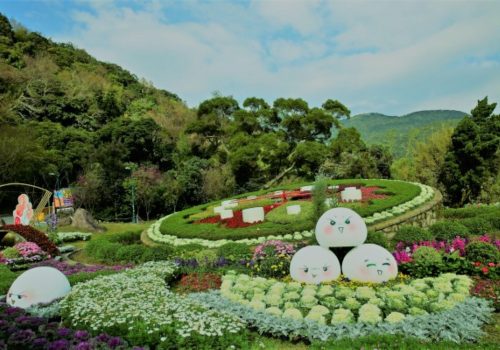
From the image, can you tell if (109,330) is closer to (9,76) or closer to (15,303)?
(15,303)

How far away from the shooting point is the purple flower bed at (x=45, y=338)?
187 inches

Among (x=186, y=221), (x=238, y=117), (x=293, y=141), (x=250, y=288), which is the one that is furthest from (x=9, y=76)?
(x=250, y=288)

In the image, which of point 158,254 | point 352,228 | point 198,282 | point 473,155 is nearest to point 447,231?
point 352,228

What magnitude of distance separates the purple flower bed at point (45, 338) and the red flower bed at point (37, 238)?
30.4ft

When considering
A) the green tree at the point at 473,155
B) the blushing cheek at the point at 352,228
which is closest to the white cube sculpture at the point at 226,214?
the blushing cheek at the point at 352,228

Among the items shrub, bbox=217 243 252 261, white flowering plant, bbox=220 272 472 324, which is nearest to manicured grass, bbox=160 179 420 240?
shrub, bbox=217 243 252 261

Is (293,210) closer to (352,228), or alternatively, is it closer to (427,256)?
(352,228)

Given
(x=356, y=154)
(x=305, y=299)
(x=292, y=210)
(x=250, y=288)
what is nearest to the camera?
(x=305, y=299)

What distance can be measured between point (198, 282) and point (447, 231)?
6.44 metres

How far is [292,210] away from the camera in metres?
12.9

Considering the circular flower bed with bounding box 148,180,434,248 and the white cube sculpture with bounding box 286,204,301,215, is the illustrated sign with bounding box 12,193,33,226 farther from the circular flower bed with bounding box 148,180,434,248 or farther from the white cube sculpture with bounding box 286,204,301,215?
the white cube sculpture with bounding box 286,204,301,215

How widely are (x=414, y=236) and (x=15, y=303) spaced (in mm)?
8430

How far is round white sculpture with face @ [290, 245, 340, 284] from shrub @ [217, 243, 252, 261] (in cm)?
231

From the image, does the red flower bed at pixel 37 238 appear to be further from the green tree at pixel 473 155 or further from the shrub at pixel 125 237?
the green tree at pixel 473 155
